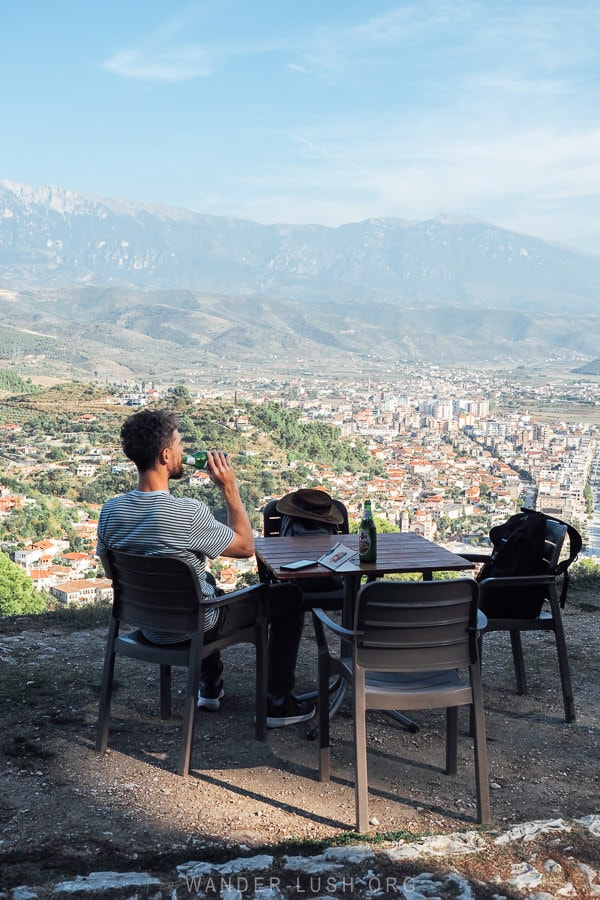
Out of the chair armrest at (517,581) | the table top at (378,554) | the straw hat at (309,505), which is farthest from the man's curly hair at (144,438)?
the chair armrest at (517,581)

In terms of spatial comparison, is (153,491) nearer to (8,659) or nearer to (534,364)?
(8,659)

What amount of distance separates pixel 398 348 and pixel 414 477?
113 m

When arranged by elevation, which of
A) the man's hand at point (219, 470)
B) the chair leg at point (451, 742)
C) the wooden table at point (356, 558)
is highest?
the man's hand at point (219, 470)

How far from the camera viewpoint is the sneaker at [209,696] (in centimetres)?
357

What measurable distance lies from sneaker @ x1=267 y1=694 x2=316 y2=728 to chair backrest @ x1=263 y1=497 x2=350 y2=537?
1.19m

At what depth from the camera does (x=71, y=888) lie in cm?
211

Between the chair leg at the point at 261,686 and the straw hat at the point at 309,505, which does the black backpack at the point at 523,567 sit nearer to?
the straw hat at the point at 309,505

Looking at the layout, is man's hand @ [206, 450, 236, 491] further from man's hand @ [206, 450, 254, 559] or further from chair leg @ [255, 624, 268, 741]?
chair leg @ [255, 624, 268, 741]

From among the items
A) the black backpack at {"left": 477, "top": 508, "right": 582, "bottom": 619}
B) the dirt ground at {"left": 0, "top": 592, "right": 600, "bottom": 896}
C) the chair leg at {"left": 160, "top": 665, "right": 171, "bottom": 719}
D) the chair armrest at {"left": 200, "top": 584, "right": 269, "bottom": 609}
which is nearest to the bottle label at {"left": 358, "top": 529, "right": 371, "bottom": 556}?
the chair armrest at {"left": 200, "top": 584, "right": 269, "bottom": 609}

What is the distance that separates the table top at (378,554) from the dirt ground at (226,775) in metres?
0.69

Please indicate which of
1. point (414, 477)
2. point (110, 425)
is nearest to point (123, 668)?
point (110, 425)

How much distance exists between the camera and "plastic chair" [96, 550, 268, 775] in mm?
2908

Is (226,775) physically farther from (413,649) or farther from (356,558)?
(356,558)

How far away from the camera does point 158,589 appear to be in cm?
294
